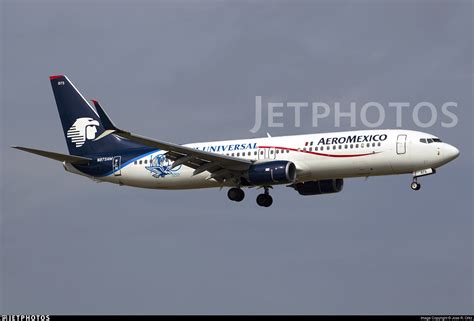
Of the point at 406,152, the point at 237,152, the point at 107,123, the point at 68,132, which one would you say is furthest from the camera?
the point at 68,132

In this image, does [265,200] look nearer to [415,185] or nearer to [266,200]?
[266,200]

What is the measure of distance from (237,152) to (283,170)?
4.58 metres

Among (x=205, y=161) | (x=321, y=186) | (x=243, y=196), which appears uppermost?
(x=205, y=161)

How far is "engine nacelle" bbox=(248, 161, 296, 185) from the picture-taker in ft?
204

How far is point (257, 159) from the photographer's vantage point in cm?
6506

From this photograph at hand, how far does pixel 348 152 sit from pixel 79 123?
20258mm

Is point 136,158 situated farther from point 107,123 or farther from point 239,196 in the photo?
point 107,123

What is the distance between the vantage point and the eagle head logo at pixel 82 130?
7181 centimetres

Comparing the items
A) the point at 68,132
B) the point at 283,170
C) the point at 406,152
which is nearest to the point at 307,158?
the point at 283,170

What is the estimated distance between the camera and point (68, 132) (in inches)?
2874

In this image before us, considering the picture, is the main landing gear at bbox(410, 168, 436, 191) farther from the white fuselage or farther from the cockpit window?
the cockpit window

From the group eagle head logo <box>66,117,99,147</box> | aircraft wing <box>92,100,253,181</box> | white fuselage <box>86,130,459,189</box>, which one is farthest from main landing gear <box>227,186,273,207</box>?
eagle head logo <box>66,117,99,147</box>

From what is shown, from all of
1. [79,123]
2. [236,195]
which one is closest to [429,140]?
[236,195]

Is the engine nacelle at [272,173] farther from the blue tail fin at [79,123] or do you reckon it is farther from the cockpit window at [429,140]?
the blue tail fin at [79,123]
